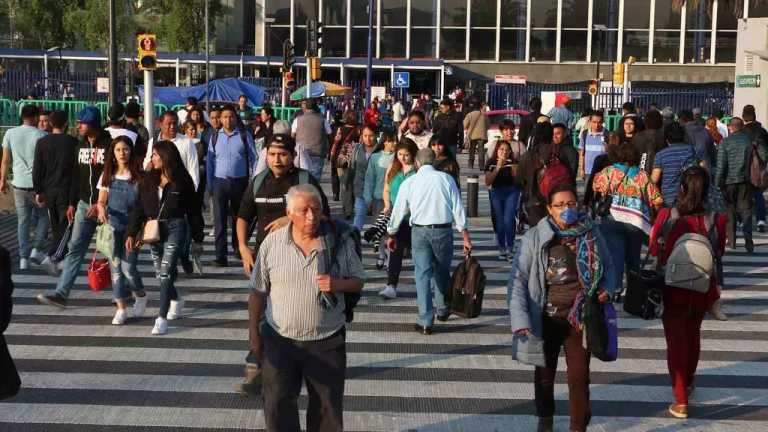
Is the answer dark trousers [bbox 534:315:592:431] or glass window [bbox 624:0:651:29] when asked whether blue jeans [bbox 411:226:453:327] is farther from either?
glass window [bbox 624:0:651:29]

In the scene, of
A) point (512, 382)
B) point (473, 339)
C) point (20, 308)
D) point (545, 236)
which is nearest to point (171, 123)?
point (20, 308)

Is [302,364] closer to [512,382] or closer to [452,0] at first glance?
[512,382]

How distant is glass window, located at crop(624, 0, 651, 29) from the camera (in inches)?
2721

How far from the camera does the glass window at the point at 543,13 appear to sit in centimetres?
6975

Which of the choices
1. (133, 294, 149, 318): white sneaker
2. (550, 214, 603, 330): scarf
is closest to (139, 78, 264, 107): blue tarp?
(133, 294, 149, 318): white sneaker

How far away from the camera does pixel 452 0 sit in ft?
233

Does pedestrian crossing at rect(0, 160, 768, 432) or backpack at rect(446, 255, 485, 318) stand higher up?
backpack at rect(446, 255, 485, 318)

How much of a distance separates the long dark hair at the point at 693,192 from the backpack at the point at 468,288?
214cm

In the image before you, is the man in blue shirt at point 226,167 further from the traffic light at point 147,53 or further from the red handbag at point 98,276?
the traffic light at point 147,53

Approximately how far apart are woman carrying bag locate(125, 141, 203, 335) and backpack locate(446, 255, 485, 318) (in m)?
2.35

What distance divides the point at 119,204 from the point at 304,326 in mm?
4879

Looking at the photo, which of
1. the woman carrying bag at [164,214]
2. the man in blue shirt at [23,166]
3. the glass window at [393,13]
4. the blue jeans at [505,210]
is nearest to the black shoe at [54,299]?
the woman carrying bag at [164,214]

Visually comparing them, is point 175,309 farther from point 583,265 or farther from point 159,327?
point 583,265

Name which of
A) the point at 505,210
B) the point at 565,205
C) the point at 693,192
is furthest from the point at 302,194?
the point at 505,210
